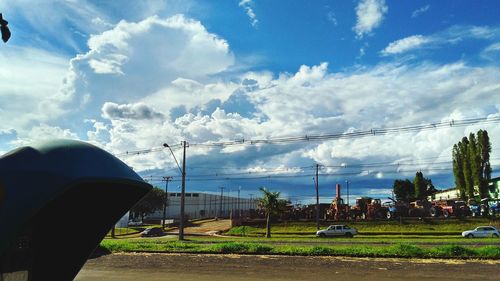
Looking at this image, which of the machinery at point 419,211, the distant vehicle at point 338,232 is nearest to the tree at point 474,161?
the machinery at point 419,211

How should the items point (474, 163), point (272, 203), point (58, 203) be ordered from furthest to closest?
point (474, 163) → point (272, 203) → point (58, 203)

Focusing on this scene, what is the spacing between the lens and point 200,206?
127 metres

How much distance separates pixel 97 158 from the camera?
14.6ft

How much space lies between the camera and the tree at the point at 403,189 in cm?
11506

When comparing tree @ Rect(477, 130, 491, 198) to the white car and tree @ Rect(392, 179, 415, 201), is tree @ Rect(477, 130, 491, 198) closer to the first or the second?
the white car

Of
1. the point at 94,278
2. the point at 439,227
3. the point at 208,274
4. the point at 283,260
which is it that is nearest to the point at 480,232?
the point at 439,227

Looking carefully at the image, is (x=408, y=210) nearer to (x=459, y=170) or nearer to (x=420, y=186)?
(x=459, y=170)

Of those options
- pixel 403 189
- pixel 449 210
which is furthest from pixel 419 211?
pixel 403 189

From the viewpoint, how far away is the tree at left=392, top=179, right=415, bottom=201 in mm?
115056

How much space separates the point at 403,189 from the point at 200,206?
58.1 m

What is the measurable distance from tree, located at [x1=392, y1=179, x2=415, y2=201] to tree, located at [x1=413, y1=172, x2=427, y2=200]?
16.0 feet

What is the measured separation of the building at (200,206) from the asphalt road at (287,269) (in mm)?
95666

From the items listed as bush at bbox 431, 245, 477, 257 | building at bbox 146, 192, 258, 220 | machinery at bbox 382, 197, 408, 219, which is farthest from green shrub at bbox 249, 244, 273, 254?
building at bbox 146, 192, 258, 220

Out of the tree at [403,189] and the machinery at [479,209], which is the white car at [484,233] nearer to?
the machinery at [479,209]
